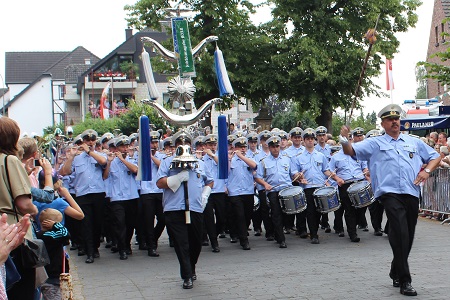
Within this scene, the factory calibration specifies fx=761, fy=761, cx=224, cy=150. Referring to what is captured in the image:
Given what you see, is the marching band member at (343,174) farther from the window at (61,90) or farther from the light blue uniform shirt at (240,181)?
the window at (61,90)

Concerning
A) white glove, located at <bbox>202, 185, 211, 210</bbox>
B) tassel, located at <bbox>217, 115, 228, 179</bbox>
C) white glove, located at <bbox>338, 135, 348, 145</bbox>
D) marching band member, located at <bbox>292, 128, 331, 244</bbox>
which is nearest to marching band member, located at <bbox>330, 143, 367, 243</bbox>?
marching band member, located at <bbox>292, 128, 331, 244</bbox>

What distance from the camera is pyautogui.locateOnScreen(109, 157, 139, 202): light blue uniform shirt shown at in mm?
12906

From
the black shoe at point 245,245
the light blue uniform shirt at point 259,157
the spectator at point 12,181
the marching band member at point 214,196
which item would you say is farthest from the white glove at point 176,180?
the spectator at point 12,181

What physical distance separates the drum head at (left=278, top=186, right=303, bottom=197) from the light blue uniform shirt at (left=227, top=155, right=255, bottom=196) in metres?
0.67

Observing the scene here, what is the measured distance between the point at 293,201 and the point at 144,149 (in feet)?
11.5

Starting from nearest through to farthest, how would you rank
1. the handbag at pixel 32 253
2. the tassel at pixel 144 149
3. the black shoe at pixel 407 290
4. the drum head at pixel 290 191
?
the handbag at pixel 32 253 → the black shoe at pixel 407 290 → the tassel at pixel 144 149 → the drum head at pixel 290 191

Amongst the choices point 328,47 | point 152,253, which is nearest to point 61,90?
point 328,47

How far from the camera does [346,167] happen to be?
46.9ft

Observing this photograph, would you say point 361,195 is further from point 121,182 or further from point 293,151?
point 121,182

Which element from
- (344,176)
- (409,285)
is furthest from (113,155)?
(409,285)

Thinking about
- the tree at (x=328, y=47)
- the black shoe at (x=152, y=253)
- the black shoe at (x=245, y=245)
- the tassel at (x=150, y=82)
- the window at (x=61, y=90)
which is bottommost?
the black shoe at (x=152, y=253)

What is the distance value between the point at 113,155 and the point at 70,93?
6830cm

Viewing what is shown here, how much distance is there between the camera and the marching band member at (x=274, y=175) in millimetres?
13438

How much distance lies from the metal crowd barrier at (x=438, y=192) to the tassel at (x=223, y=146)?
6.70 m
